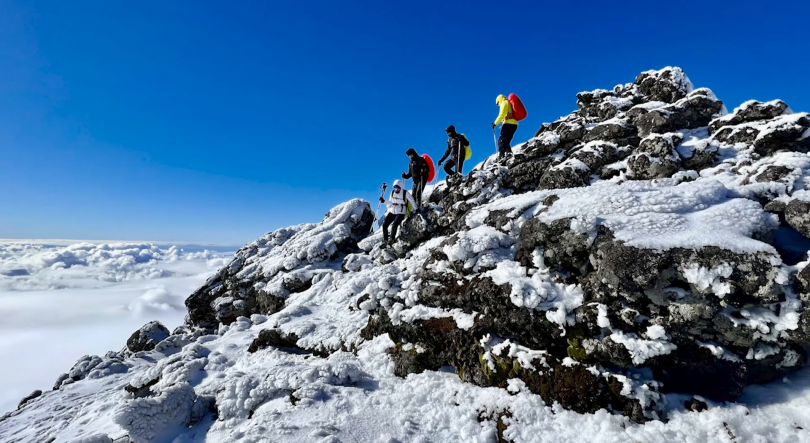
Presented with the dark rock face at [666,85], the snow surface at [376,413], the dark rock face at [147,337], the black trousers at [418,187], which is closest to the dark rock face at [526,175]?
the black trousers at [418,187]

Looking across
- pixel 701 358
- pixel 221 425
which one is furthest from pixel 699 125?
pixel 221 425

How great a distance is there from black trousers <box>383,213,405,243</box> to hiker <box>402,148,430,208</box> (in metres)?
1.51

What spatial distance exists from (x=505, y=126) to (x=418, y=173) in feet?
21.7

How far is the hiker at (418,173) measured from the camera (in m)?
20.2

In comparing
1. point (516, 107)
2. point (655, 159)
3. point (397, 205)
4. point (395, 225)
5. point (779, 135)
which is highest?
point (516, 107)

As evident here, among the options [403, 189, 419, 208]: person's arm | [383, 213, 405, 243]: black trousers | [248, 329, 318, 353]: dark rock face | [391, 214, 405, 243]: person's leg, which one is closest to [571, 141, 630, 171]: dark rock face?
[403, 189, 419, 208]: person's arm

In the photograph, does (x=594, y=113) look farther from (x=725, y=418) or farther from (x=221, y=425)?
(x=221, y=425)

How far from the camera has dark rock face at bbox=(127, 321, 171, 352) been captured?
22.7 metres

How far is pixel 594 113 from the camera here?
80.1ft

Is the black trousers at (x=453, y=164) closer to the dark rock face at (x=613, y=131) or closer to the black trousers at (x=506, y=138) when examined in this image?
the black trousers at (x=506, y=138)

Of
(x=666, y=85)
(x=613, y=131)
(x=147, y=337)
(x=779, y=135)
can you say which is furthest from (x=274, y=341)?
(x=666, y=85)

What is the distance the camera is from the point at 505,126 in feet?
70.5

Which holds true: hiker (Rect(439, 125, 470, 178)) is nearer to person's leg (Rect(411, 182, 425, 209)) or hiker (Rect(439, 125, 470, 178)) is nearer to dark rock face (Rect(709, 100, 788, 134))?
person's leg (Rect(411, 182, 425, 209))

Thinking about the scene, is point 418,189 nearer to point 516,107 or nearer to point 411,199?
point 411,199
